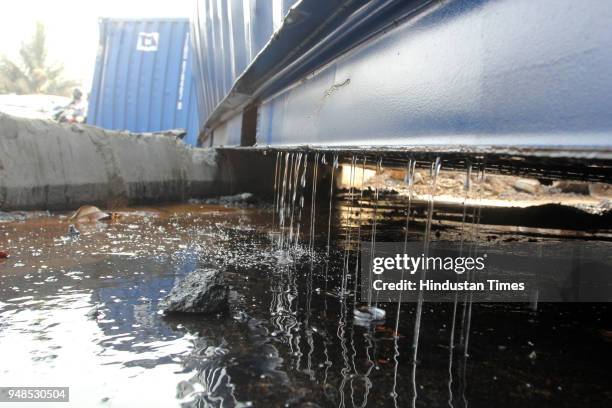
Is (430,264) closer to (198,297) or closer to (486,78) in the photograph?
(198,297)

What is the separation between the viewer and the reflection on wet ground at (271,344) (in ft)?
4.85

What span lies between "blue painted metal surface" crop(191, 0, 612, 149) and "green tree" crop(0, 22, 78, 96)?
31739mm

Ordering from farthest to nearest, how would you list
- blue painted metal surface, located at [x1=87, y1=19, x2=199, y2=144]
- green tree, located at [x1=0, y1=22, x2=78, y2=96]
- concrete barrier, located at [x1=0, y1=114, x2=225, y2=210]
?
green tree, located at [x1=0, y1=22, x2=78, y2=96] < blue painted metal surface, located at [x1=87, y1=19, x2=199, y2=144] < concrete barrier, located at [x1=0, y1=114, x2=225, y2=210]

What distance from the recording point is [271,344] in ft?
5.98

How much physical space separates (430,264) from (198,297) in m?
2.06

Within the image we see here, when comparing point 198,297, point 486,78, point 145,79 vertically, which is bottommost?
point 198,297

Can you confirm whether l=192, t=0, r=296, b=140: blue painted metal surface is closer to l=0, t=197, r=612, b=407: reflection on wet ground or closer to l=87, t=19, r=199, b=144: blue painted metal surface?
l=0, t=197, r=612, b=407: reflection on wet ground

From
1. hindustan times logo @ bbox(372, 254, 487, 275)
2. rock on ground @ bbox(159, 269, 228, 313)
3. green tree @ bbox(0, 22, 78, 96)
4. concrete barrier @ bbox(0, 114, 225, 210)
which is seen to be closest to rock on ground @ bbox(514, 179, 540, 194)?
concrete barrier @ bbox(0, 114, 225, 210)

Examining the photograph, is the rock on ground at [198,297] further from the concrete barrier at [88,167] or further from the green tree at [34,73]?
the green tree at [34,73]

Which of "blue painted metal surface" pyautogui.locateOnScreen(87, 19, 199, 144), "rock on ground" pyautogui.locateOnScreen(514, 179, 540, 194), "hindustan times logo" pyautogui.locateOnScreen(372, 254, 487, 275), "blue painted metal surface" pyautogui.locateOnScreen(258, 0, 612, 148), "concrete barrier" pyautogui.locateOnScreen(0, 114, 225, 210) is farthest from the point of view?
"blue painted metal surface" pyautogui.locateOnScreen(87, 19, 199, 144)

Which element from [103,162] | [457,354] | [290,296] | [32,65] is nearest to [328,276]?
[290,296]

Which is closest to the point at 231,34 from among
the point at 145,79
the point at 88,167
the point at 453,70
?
the point at 88,167

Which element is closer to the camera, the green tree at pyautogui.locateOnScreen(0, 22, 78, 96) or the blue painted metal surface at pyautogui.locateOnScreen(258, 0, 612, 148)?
the blue painted metal surface at pyautogui.locateOnScreen(258, 0, 612, 148)

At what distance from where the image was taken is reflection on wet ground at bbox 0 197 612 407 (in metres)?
1.48
